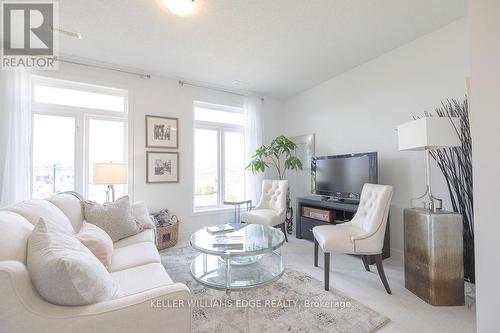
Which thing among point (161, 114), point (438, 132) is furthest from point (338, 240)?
point (161, 114)

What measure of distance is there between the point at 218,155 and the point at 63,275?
3.41 m

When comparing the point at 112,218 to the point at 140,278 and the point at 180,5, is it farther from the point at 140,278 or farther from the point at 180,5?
the point at 180,5

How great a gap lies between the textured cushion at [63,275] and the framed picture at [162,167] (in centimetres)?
254

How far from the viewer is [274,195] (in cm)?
378

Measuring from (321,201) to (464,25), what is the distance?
7.90 ft

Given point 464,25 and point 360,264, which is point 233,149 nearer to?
point 360,264

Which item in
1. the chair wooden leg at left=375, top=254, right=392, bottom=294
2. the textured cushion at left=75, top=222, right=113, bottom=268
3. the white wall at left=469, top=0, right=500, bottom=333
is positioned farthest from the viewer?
the chair wooden leg at left=375, top=254, right=392, bottom=294

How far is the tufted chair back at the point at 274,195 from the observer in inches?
141

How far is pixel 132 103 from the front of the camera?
3.39 meters

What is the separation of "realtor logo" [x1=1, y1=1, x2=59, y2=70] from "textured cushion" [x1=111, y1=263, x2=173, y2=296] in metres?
2.42

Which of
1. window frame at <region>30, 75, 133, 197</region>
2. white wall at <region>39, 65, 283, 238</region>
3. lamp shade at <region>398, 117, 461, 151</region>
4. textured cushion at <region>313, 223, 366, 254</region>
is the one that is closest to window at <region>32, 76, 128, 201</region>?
window frame at <region>30, 75, 133, 197</region>

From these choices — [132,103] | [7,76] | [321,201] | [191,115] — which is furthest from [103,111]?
[321,201]

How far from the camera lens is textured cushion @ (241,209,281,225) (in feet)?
10.6

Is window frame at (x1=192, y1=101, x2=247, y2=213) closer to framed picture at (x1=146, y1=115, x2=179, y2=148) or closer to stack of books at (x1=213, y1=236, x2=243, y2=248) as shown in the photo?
framed picture at (x1=146, y1=115, x2=179, y2=148)
